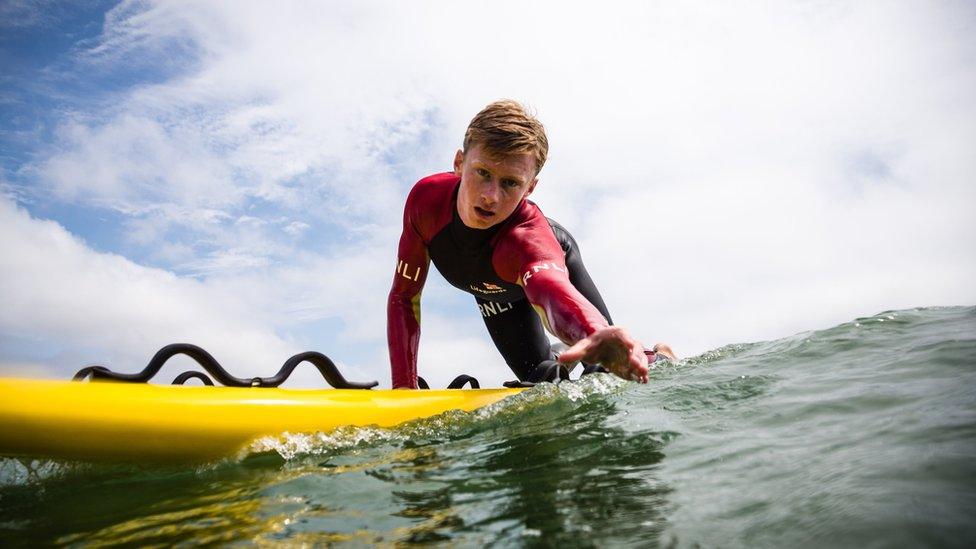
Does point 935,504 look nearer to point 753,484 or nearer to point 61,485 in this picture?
point 753,484

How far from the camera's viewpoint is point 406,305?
4379 mm

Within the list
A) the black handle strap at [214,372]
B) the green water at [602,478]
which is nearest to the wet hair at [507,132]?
the green water at [602,478]

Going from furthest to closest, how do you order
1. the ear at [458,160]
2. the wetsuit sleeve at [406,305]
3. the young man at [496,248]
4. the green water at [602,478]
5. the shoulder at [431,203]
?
1. the wetsuit sleeve at [406,305]
2. the shoulder at [431,203]
3. the ear at [458,160]
4. the young man at [496,248]
5. the green water at [602,478]

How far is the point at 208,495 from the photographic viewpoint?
7.63ft

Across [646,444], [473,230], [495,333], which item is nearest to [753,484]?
[646,444]

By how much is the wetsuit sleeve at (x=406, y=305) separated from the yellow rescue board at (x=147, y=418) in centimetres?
116

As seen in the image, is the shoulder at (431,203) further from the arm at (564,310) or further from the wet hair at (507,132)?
the arm at (564,310)

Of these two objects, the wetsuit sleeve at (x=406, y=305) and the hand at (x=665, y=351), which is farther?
the hand at (x=665, y=351)

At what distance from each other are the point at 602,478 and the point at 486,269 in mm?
2126

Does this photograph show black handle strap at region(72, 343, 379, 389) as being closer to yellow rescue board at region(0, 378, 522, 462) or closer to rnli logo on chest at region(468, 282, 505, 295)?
yellow rescue board at region(0, 378, 522, 462)

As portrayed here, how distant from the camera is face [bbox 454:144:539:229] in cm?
356

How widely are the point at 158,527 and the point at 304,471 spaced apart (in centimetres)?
69

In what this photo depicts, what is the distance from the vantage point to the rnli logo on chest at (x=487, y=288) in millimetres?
4334

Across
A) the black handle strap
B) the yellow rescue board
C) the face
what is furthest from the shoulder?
the yellow rescue board
